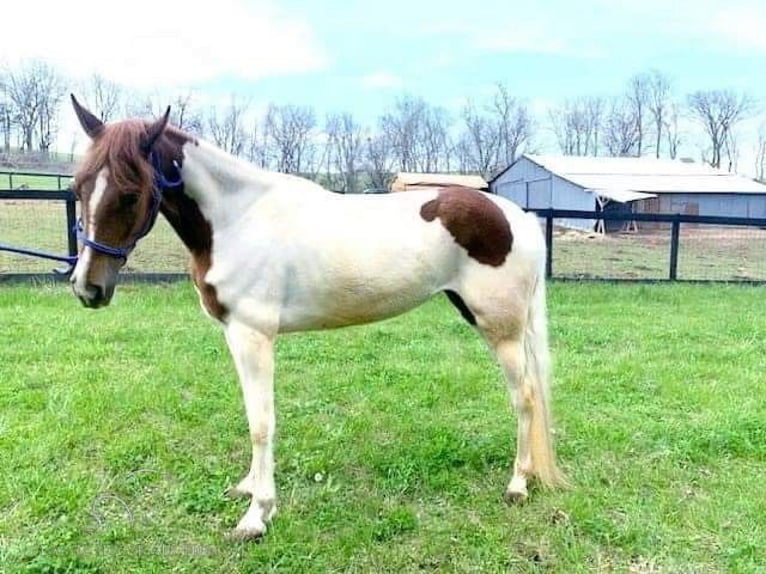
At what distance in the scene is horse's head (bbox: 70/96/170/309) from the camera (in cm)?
191

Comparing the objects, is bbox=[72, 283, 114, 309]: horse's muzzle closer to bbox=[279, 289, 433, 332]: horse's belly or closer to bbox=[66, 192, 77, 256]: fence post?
bbox=[279, 289, 433, 332]: horse's belly

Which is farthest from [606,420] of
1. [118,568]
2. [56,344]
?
[56,344]

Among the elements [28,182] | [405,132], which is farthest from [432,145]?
[28,182]

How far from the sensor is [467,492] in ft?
8.27

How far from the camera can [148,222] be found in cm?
208

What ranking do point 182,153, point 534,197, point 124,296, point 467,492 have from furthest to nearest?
point 534,197 → point 124,296 → point 467,492 → point 182,153

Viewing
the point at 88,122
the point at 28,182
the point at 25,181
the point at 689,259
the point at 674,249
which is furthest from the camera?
the point at 28,182

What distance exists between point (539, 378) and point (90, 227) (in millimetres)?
1799

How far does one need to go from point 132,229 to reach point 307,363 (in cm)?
234

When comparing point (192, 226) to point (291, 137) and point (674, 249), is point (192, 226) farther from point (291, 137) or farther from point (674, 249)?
point (291, 137)

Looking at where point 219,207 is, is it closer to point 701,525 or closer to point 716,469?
point 701,525

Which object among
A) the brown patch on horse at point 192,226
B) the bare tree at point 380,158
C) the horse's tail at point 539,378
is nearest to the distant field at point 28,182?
the brown patch on horse at point 192,226

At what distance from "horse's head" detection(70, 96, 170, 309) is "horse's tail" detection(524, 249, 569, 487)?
5.06 ft

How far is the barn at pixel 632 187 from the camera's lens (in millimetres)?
24922
